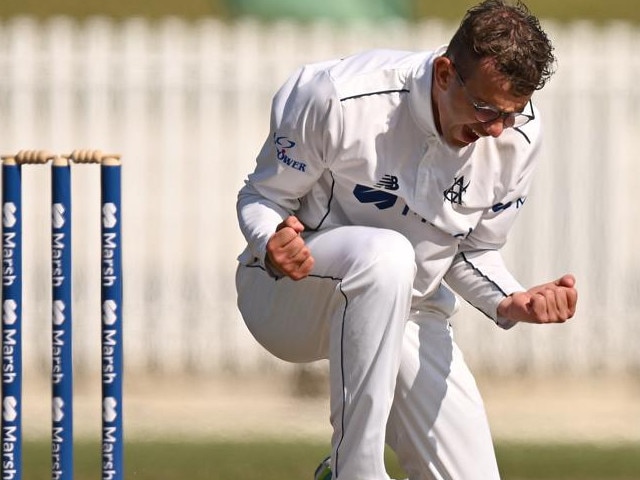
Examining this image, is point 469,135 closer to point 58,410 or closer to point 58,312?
point 58,312

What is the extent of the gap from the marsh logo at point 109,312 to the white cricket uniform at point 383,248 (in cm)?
29

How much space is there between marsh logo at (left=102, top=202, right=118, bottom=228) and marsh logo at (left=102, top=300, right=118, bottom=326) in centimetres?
17

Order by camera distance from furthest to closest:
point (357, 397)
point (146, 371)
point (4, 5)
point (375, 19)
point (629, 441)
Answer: point (4, 5), point (375, 19), point (146, 371), point (629, 441), point (357, 397)

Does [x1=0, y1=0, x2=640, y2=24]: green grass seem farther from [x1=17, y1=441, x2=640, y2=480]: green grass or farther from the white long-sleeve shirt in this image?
the white long-sleeve shirt

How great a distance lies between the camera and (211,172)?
7.42 m

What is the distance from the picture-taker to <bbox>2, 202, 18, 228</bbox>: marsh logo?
366 centimetres

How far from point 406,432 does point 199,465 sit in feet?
5.70

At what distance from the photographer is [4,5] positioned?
381 inches

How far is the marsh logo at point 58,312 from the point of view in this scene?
3.65m

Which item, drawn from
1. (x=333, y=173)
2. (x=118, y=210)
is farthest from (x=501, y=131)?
(x=118, y=210)

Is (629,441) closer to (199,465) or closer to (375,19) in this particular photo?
(199,465)

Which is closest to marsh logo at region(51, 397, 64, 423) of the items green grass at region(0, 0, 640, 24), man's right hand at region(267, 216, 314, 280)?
man's right hand at region(267, 216, 314, 280)

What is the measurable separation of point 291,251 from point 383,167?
384 mm

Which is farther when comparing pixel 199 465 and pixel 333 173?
pixel 199 465
